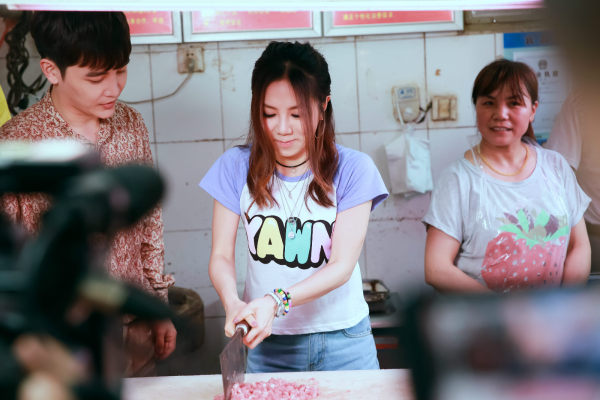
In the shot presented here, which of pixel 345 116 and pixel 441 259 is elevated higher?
pixel 345 116

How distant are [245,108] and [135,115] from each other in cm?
133

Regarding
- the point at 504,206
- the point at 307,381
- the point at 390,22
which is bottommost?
the point at 307,381

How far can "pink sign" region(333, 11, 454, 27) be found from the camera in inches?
129

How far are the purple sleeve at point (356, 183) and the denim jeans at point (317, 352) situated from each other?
44 centimetres

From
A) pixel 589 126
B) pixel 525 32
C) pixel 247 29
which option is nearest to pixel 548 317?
pixel 589 126

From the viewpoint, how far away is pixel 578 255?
2154 mm

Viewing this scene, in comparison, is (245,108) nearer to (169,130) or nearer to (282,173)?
(169,130)

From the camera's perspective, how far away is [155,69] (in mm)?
3396

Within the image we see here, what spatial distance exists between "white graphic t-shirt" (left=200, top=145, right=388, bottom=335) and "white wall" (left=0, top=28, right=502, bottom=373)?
1500mm

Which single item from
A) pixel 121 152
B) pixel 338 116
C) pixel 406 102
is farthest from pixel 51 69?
pixel 406 102

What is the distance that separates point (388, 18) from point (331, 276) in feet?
6.69

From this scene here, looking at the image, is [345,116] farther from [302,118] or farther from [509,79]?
[302,118]

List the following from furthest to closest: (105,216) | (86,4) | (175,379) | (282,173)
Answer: (282,173) → (175,379) → (86,4) → (105,216)

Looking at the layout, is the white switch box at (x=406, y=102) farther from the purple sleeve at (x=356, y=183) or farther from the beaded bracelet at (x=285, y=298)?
the beaded bracelet at (x=285, y=298)
